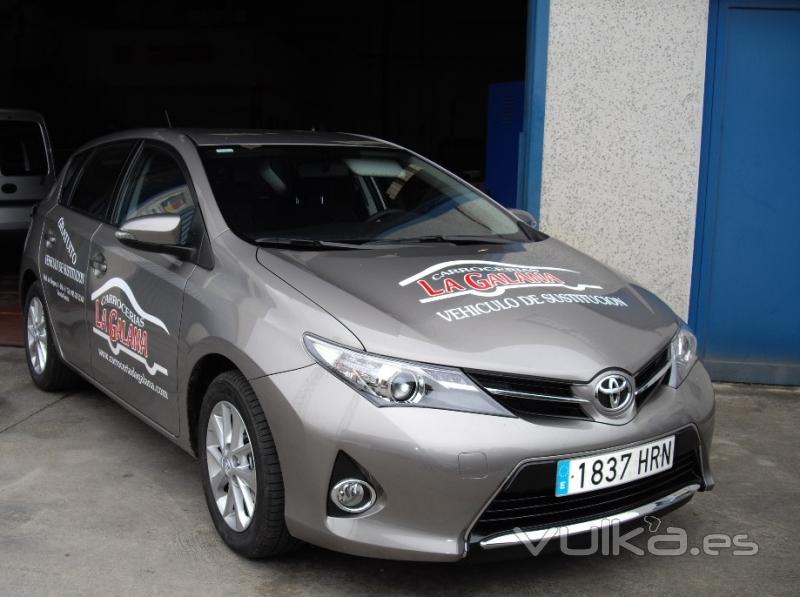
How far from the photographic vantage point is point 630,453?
2.84 m

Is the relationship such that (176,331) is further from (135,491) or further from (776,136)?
(776,136)

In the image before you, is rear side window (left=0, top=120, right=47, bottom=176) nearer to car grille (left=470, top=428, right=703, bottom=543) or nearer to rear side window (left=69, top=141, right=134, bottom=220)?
rear side window (left=69, top=141, right=134, bottom=220)

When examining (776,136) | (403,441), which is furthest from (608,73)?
(403,441)

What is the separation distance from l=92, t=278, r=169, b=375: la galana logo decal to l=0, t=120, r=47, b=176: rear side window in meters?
7.04

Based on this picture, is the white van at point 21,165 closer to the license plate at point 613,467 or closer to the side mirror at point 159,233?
the side mirror at point 159,233

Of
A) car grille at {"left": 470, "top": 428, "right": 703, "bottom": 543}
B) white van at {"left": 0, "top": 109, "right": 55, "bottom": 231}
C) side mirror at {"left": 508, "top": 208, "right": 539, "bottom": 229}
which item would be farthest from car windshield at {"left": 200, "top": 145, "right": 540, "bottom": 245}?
white van at {"left": 0, "top": 109, "right": 55, "bottom": 231}

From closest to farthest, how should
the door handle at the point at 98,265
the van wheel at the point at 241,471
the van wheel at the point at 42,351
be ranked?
the van wheel at the point at 241,471, the door handle at the point at 98,265, the van wheel at the point at 42,351

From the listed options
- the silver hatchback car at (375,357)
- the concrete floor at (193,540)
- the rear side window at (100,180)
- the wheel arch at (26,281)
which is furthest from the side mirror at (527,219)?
the wheel arch at (26,281)

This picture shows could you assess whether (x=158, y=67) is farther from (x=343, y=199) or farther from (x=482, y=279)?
(x=482, y=279)

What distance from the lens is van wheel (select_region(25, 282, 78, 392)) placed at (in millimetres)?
4988

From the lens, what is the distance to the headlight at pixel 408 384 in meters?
2.69

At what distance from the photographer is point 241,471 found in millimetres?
3078

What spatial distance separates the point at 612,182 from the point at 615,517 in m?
3.19

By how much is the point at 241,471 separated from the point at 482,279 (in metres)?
1.03
